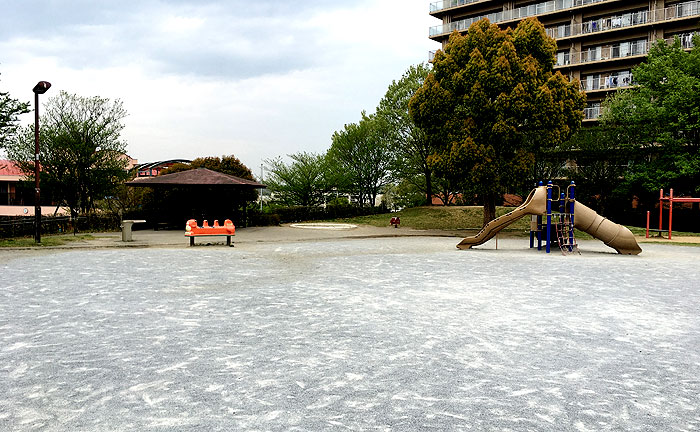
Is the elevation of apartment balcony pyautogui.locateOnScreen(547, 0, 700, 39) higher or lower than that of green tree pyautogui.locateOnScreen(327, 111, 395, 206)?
higher

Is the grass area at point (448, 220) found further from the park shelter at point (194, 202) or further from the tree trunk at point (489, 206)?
the park shelter at point (194, 202)

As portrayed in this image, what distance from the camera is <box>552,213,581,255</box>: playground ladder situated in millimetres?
17812

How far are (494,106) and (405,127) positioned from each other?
16.9m

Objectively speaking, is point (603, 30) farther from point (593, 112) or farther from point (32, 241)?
point (32, 241)

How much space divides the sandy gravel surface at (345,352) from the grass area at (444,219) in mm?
21663

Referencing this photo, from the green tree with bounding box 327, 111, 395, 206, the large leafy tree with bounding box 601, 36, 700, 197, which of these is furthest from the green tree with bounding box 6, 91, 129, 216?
the large leafy tree with bounding box 601, 36, 700, 197

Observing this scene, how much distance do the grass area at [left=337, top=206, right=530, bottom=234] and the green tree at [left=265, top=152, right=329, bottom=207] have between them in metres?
4.33

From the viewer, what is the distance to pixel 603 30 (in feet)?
151

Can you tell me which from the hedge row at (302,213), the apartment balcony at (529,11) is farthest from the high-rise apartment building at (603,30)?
the hedge row at (302,213)

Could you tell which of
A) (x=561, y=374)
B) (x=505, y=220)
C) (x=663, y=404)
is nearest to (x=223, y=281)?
(x=561, y=374)

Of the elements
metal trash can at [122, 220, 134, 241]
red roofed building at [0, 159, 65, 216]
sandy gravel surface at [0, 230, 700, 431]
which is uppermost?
red roofed building at [0, 159, 65, 216]

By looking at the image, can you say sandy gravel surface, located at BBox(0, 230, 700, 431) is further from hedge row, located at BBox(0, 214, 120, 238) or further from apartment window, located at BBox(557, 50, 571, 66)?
apartment window, located at BBox(557, 50, 571, 66)

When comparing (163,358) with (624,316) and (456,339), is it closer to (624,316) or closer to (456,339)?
(456,339)

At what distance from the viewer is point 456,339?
5953mm
